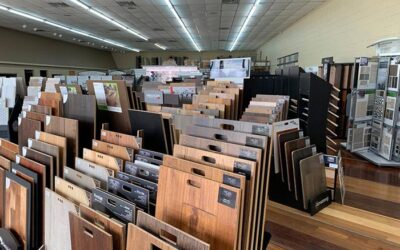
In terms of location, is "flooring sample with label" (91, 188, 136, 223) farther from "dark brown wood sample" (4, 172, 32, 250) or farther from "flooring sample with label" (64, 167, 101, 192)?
"dark brown wood sample" (4, 172, 32, 250)

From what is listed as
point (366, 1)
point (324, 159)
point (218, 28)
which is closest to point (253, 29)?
point (218, 28)

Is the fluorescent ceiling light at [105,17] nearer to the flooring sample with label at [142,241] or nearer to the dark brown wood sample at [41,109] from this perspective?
the dark brown wood sample at [41,109]

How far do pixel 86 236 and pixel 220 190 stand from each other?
0.59 meters

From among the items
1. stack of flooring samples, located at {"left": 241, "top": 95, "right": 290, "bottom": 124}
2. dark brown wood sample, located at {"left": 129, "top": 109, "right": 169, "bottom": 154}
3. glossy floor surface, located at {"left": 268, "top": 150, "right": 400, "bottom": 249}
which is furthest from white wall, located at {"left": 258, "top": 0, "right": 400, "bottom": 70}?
dark brown wood sample, located at {"left": 129, "top": 109, "right": 169, "bottom": 154}

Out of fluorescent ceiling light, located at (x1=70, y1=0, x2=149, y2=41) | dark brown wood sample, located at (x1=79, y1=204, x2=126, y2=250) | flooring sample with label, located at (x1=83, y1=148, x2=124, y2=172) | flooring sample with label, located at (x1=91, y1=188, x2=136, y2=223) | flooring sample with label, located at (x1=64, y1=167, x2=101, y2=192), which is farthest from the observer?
fluorescent ceiling light, located at (x1=70, y1=0, x2=149, y2=41)

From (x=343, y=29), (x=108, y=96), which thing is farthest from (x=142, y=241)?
(x=343, y=29)

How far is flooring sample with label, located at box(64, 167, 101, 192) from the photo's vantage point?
5.15ft

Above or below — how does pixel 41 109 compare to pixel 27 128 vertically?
above

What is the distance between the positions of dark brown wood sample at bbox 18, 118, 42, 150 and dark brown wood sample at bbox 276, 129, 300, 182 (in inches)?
83.6

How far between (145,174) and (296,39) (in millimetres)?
10869

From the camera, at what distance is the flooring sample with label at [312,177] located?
2679 millimetres

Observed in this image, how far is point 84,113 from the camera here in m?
2.71

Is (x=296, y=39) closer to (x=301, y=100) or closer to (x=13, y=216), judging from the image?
(x=301, y=100)

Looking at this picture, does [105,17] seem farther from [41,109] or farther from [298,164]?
[298,164]
